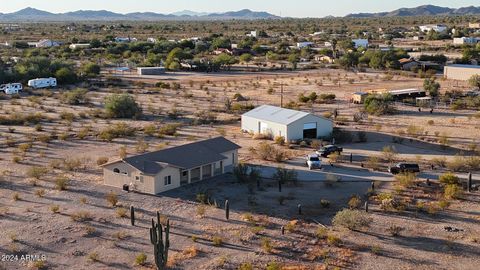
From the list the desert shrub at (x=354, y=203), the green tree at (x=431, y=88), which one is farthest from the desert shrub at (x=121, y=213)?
the green tree at (x=431, y=88)

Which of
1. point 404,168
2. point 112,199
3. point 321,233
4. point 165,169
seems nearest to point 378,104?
point 404,168

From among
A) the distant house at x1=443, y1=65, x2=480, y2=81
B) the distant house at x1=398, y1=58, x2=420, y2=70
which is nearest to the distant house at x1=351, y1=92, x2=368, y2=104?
the distant house at x1=443, y1=65, x2=480, y2=81

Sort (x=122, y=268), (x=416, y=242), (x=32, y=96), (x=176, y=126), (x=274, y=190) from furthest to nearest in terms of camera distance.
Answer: (x=32, y=96)
(x=176, y=126)
(x=274, y=190)
(x=416, y=242)
(x=122, y=268)

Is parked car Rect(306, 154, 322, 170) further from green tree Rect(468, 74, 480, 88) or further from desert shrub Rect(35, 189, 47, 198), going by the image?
green tree Rect(468, 74, 480, 88)

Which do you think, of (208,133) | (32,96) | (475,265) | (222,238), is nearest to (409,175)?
(475,265)

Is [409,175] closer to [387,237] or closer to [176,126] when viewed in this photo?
[387,237]

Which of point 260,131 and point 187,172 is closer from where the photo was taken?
point 187,172

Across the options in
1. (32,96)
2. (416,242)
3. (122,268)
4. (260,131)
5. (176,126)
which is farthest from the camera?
(32,96)
